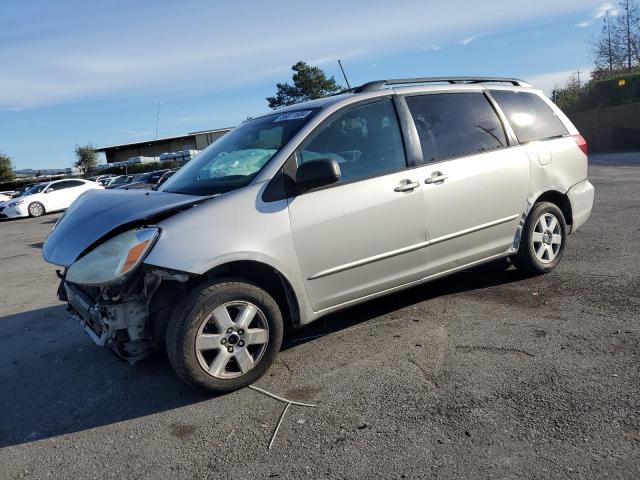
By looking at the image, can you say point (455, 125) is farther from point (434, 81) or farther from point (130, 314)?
point (130, 314)

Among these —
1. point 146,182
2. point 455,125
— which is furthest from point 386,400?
point 146,182

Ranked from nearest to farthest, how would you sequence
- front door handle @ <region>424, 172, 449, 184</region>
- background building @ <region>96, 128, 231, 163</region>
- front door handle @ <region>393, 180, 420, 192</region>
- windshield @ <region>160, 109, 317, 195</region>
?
windshield @ <region>160, 109, 317, 195</region> → front door handle @ <region>393, 180, 420, 192</region> → front door handle @ <region>424, 172, 449, 184</region> → background building @ <region>96, 128, 231, 163</region>

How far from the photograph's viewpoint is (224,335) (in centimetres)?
350

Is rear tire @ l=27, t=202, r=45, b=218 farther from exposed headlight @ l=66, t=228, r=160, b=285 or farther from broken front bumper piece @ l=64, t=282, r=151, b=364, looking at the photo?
exposed headlight @ l=66, t=228, r=160, b=285

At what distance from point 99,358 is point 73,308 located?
0.56 metres

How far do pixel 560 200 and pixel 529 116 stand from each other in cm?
93

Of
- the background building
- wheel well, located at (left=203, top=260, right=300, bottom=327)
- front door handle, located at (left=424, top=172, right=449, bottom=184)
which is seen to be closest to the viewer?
wheel well, located at (left=203, top=260, right=300, bottom=327)

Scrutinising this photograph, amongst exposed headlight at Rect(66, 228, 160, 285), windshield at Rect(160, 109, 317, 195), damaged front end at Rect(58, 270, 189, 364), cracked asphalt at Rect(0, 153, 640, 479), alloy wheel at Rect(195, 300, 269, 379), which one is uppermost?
windshield at Rect(160, 109, 317, 195)

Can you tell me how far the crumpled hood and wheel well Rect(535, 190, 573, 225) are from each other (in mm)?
3460

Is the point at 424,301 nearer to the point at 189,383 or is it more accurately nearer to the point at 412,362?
the point at 412,362

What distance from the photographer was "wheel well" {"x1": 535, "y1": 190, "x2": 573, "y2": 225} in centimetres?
537

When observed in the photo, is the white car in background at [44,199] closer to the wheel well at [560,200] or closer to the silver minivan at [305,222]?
the silver minivan at [305,222]

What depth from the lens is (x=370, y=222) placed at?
404 cm

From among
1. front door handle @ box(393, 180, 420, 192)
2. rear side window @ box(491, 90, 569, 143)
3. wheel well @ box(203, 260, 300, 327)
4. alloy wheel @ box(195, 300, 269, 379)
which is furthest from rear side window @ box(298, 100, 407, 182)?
rear side window @ box(491, 90, 569, 143)
